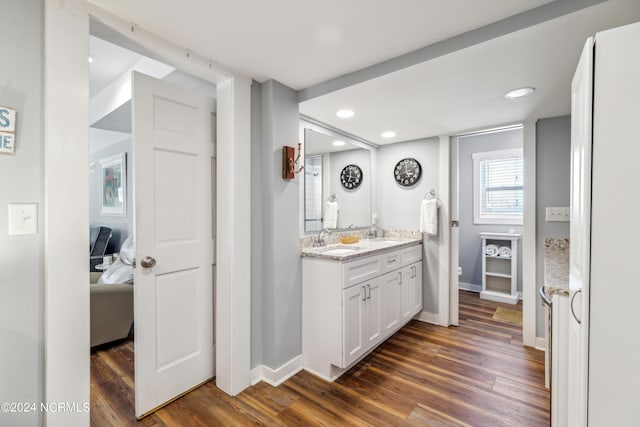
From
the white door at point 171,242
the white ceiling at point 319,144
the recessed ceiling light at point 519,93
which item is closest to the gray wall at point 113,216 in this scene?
the white door at point 171,242

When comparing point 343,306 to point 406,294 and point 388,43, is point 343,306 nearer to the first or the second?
point 406,294

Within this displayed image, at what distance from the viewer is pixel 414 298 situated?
10.2 feet

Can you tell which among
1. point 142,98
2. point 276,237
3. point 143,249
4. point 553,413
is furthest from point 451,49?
point 143,249

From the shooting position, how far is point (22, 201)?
1.21m

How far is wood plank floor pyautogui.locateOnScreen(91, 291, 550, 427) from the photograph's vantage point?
1.73 metres

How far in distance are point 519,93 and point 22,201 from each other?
2.96 m

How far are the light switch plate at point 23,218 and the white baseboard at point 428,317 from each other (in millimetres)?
3349

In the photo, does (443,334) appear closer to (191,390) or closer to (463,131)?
(463,131)

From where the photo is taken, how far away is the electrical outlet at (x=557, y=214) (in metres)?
2.54

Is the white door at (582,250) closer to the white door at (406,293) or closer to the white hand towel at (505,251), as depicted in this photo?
the white door at (406,293)

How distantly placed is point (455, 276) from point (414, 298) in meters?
0.52

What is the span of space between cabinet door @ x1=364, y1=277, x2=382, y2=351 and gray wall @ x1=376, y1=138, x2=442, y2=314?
1.04 meters

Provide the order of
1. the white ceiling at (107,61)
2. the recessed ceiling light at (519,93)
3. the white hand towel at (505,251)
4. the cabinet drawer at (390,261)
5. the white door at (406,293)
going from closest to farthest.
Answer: the recessed ceiling light at (519,93), the white ceiling at (107,61), the cabinet drawer at (390,261), the white door at (406,293), the white hand towel at (505,251)

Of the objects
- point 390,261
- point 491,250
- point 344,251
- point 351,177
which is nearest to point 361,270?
point 344,251
